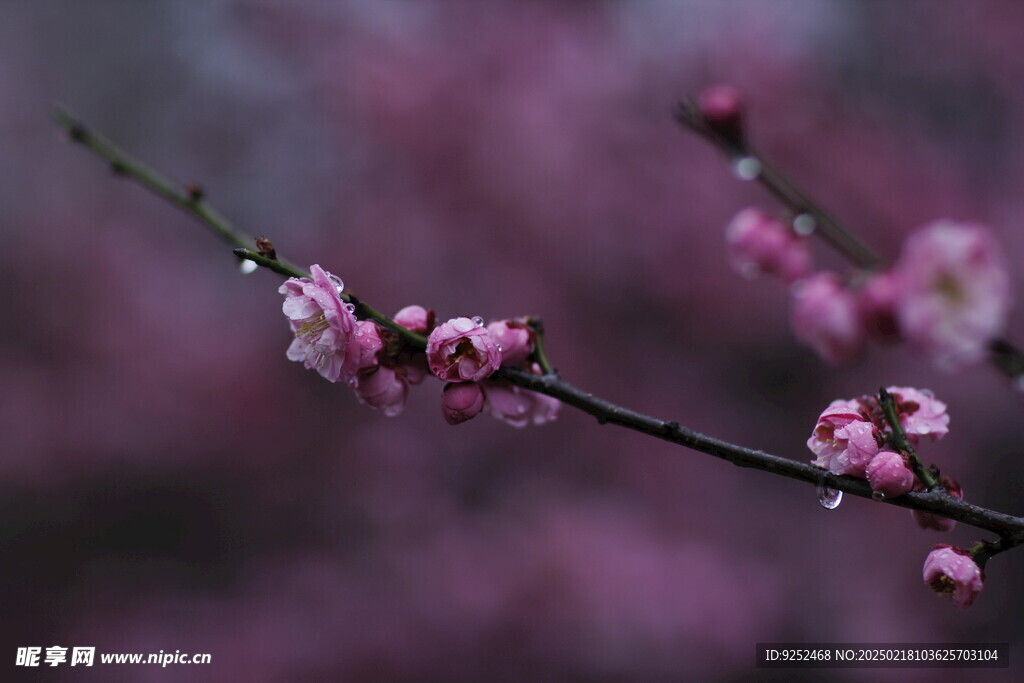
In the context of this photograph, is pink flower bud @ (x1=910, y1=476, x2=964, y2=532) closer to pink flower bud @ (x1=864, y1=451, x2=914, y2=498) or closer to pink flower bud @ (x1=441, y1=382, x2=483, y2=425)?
pink flower bud @ (x1=864, y1=451, x2=914, y2=498)

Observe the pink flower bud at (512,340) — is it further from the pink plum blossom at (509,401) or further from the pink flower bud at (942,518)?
the pink flower bud at (942,518)

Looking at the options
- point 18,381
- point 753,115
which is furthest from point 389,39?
point 18,381

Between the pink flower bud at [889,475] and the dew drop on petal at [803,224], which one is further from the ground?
the dew drop on petal at [803,224]

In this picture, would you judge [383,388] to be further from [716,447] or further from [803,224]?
[803,224]

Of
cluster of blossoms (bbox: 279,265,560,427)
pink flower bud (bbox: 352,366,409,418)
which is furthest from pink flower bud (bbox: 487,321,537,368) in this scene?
pink flower bud (bbox: 352,366,409,418)

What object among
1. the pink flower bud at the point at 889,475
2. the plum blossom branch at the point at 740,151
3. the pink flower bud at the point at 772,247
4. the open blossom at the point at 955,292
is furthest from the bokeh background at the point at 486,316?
the open blossom at the point at 955,292

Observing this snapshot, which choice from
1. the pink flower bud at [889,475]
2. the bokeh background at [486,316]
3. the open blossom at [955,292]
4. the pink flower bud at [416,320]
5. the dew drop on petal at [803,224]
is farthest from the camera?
the bokeh background at [486,316]

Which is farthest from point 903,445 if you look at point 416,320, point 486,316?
point 486,316
